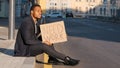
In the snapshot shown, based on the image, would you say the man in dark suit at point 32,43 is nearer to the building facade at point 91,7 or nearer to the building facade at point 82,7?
the building facade at point 82,7

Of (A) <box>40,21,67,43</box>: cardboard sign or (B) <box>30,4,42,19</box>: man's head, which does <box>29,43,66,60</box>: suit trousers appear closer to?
(A) <box>40,21,67,43</box>: cardboard sign

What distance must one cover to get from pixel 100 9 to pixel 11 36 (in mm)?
116703

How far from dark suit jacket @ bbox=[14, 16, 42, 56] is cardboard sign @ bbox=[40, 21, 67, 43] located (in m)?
0.26

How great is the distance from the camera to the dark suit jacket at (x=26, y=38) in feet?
36.3

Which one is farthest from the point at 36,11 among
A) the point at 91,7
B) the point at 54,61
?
the point at 91,7

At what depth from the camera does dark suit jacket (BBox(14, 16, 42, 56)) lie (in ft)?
36.3

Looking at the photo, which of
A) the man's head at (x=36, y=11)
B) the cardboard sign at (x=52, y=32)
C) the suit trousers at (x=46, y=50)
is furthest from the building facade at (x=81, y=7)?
the suit trousers at (x=46, y=50)

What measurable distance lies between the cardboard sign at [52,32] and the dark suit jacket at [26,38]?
10.0 inches

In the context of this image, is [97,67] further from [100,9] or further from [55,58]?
[100,9]

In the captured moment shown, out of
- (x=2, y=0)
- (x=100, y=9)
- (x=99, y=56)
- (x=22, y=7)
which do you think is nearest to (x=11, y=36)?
(x=99, y=56)

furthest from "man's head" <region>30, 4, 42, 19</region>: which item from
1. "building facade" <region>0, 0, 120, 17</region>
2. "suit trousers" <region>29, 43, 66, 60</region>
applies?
"building facade" <region>0, 0, 120, 17</region>

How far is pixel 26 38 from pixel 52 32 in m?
Result: 0.77

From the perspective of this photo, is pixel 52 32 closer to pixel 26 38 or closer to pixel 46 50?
pixel 46 50

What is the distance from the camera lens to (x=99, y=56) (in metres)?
15.1
